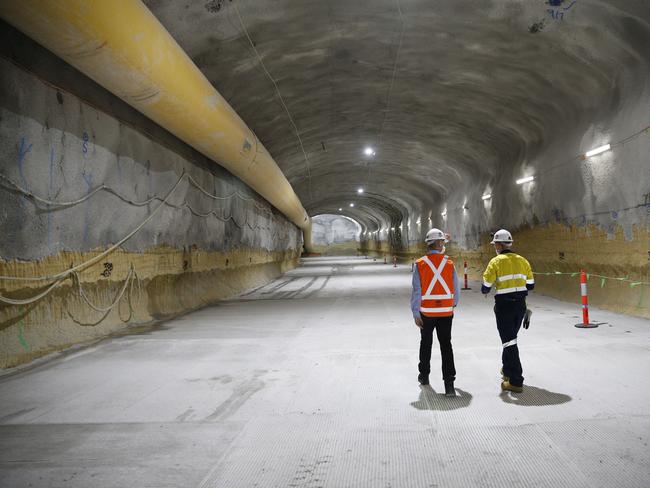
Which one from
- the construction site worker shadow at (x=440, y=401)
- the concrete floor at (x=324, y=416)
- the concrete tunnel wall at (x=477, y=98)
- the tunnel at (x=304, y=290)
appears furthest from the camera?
the concrete tunnel wall at (x=477, y=98)

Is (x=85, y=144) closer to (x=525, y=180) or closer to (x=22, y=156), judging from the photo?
(x=22, y=156)

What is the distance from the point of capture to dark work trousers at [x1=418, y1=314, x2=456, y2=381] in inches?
182

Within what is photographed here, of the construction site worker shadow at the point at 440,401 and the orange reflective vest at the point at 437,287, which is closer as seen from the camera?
the construction site worker shadow at the point at 440,401

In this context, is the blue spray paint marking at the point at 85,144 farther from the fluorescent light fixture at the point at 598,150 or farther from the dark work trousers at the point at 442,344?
the fluorescent light fixture at the point at 598,150

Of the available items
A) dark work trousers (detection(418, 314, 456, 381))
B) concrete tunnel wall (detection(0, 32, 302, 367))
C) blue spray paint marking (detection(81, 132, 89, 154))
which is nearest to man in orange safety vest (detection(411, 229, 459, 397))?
dark work trousers (detection(418, 314, 456, 381))

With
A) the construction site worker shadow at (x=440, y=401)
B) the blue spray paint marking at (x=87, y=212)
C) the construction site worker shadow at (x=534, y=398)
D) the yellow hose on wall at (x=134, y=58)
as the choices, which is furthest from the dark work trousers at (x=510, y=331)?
the blue spray paint marking at (x=87, y=212)

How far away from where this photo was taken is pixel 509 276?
4812 millimetres

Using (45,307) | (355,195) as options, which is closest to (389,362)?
(45,307)

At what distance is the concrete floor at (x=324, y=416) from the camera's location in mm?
3072

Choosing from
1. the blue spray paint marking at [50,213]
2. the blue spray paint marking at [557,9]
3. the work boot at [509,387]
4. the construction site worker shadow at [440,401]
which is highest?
the blue spray paint marking at [557,9]

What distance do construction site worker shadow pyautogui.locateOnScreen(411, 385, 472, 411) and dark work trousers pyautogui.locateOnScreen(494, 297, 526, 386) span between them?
45 cm

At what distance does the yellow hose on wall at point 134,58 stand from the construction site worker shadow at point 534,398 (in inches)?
210

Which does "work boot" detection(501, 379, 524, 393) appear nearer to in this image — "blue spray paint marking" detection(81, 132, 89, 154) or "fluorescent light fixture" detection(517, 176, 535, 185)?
"blue spray paint marking" detection(81, 132, 89, 154)

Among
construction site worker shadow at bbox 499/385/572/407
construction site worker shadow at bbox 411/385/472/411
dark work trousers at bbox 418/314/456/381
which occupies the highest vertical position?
dark work trousers at bbox 418/314/456/381
